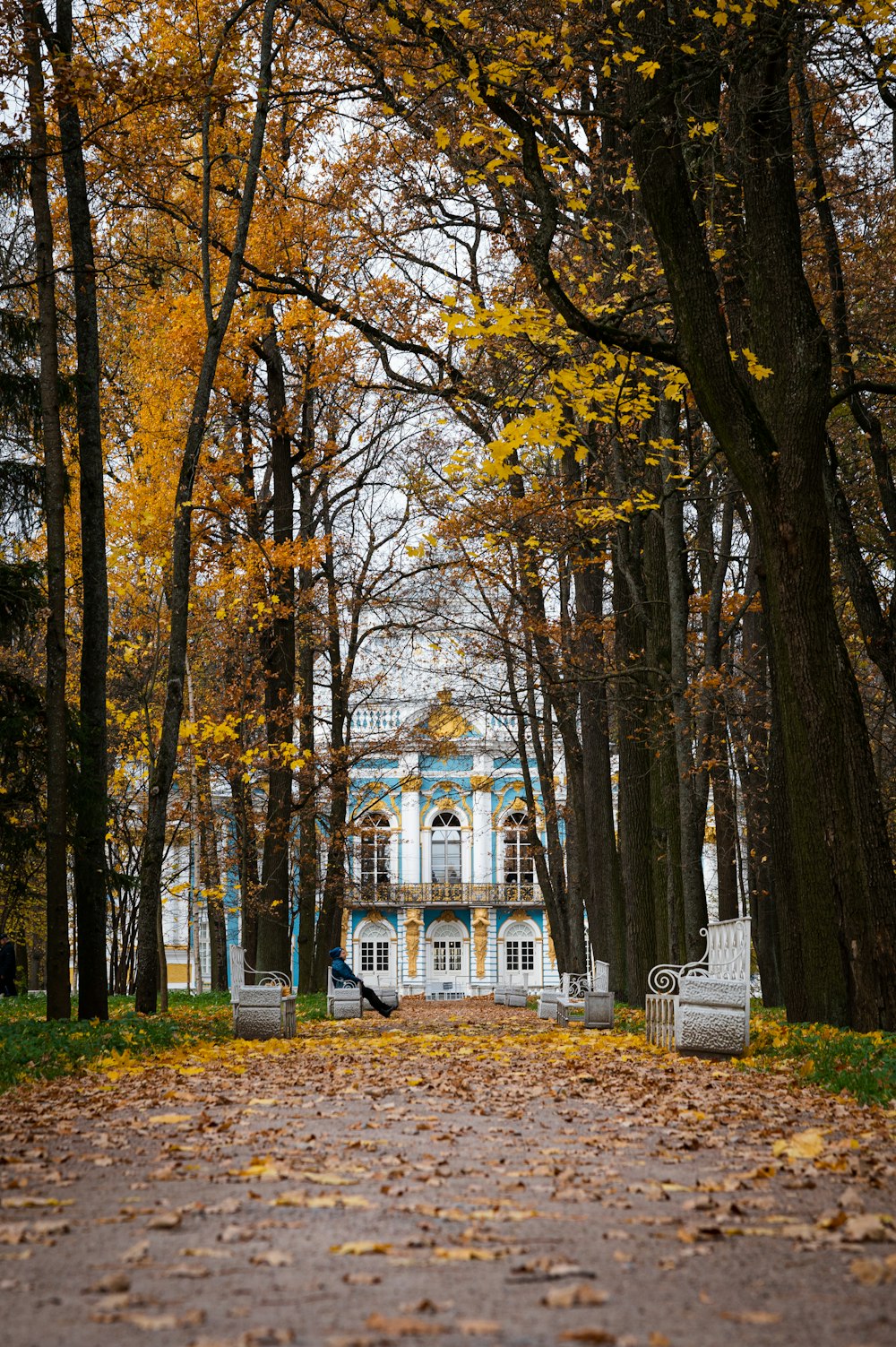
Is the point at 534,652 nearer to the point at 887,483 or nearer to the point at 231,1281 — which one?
the point at 887,483

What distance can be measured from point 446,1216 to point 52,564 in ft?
31.9

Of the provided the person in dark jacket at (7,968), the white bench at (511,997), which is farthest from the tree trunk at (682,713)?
the person in dark jacket at (7,968)

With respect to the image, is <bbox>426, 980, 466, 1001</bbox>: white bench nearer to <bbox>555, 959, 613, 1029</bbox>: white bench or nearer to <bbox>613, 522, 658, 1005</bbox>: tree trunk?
<bbox>555, 959, 613, 1029</bbox>: white bench

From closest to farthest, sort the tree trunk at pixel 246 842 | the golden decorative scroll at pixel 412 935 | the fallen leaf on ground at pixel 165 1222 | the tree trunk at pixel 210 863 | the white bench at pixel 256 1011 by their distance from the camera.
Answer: the fallen leaf on ground at pixel 165 1222 → the white bench at pixel 256 1011 → the tree trunk at pixel 246 842 → the tree trunk at pixel 210 863 → the golden decorative scroll at pixel 412 935

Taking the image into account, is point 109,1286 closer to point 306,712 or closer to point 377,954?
point 306,712

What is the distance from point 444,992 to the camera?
145ft

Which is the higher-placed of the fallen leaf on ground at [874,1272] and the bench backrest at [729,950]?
the bench backrest at [729,950]

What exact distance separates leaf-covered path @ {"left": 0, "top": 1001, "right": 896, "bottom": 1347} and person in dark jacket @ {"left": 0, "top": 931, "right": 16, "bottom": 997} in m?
21.3

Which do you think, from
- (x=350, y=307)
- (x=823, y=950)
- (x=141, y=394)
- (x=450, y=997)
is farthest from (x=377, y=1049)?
(x=450, y=997)

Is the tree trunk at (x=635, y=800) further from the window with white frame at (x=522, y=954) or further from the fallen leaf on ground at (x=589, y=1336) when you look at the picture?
the window with white frame at (x=522, y=954)

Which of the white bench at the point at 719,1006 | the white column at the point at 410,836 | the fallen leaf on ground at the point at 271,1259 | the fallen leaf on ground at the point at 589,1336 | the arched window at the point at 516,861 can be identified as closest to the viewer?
the fallen leaf on ground at the point at 589,1336

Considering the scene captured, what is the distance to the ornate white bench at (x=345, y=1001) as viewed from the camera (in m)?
18.9

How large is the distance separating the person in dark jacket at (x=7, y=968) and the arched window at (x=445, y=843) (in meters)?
26.5

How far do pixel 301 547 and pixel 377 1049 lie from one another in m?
10.1
